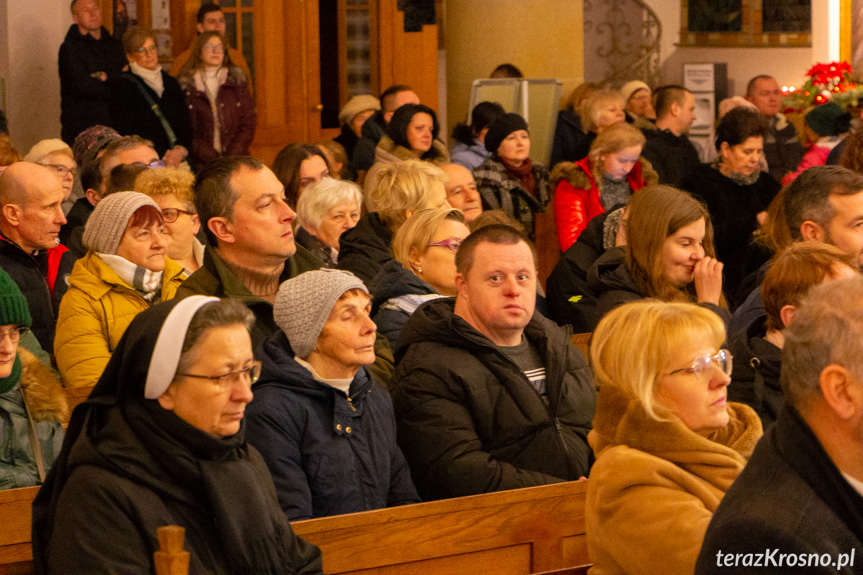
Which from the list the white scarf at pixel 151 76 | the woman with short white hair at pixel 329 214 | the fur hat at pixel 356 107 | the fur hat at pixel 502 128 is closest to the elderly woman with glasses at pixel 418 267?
the woman with short white hair at pixel 329 214

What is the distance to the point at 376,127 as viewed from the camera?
8.80m

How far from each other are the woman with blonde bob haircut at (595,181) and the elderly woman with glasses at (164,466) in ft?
14.8

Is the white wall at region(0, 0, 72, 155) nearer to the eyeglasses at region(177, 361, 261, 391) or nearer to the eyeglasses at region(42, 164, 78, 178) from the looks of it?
the eyeglasses at region(42, 164, 78, 178)

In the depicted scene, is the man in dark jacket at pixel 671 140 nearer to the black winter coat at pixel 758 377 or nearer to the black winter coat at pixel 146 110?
the black winter coat at pixel 146 110

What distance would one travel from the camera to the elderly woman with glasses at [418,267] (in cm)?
450

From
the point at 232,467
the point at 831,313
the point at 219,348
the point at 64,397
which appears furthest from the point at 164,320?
the point at 831,313

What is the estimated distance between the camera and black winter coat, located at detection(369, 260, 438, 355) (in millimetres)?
4480

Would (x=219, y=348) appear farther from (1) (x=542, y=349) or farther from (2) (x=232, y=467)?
(1) (x=542, y=349)

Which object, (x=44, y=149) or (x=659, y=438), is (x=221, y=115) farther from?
(x=659, y=438)

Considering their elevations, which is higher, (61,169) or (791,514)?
(61,169)

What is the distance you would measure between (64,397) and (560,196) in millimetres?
4047

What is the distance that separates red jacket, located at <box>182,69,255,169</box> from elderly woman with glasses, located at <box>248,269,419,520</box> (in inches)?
221

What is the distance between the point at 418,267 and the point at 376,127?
13.7ft

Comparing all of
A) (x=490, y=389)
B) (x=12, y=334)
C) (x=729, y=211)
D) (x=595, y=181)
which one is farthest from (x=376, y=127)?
(x=12, y=334)
